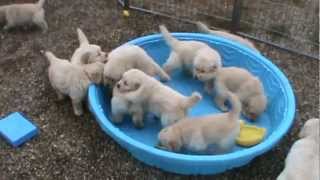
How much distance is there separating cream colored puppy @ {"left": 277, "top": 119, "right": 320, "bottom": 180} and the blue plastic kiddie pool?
103mm

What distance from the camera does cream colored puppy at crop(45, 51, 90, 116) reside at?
2393 mm

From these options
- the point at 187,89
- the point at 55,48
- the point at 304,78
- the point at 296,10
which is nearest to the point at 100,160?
the point at 187,89

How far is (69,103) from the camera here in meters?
2.64

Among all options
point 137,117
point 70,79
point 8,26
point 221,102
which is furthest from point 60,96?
point 221,102

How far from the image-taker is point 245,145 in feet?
7.64

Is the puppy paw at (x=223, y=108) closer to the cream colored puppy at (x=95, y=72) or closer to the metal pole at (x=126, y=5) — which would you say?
the cream colored puppy at (x=95, y=72)

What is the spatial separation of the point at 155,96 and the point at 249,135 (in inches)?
21.4

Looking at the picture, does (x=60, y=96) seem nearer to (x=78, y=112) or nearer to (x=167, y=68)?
(x=78, y=112)

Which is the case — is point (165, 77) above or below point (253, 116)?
above

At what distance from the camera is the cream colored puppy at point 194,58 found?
92.2 inches

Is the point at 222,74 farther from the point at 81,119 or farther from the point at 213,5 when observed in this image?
the point at 213,5

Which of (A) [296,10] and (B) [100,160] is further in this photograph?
(A) [296,10]

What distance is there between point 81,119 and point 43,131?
213mm

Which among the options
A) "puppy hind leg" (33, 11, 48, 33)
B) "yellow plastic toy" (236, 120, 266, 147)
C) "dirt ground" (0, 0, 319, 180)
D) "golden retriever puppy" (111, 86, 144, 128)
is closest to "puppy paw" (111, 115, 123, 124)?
"golden retriever puppy" (111, 86, 144, 128)
